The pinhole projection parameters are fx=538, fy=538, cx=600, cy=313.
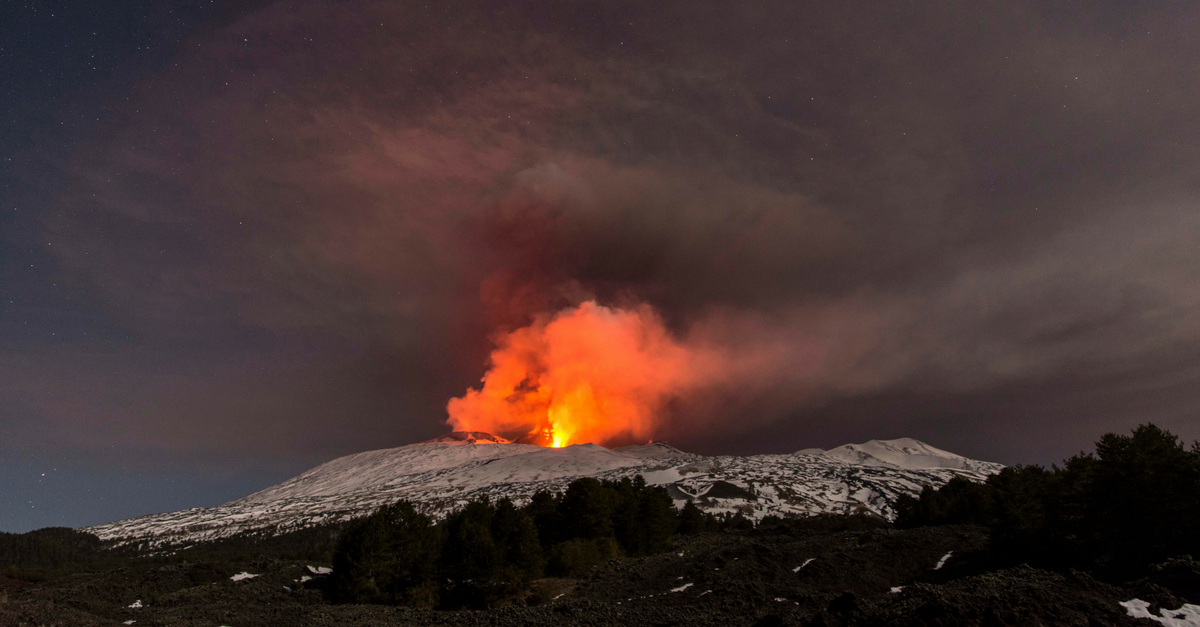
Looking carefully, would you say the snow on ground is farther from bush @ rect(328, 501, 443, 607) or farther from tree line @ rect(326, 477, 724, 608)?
bush @ rect(328, 501, 443, 607)

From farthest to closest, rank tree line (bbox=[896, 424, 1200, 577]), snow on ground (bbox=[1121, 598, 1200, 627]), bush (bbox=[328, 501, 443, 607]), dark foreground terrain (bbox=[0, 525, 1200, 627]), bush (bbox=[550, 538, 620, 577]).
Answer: bush (bbox=[550, 538, 620, 577]) → bush (bbox=[328, 501, 443, 607]) → tree line (bbox=[896, 424, 1200, 577]) → dark foreground terrain (bbox=[0, 525, 1200, 627]) → snow on ground (bbox=[1121, 598, 1200, 627])

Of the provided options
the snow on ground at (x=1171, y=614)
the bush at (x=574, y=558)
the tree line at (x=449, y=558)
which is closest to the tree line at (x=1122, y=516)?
the snow on ground at (x=1171, y=614)

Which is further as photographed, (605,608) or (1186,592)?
(605,608)

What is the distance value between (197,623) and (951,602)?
123ft

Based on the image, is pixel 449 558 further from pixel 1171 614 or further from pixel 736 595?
pixel 1171 614

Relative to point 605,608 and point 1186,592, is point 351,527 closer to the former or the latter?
point 605,608

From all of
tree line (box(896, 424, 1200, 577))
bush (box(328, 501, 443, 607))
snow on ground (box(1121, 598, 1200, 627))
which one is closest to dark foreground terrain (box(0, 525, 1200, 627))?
snow on ground (box(1121, 598, 1200, 627))

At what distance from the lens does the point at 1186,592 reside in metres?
22.2

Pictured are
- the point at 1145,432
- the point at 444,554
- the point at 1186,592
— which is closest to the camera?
the point at 1186,592

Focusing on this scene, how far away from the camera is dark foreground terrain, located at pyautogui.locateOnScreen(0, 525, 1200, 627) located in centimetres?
2075

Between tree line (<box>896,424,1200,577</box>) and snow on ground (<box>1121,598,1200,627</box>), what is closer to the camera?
snow on ground (<box>1121,598,1200,627</box>)

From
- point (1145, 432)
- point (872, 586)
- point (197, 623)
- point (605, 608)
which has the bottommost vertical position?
point (872, 586)

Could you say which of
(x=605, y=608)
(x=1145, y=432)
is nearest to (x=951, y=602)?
(x=605, y=608)

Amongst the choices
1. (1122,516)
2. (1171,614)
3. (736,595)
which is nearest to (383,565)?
(736,595)
